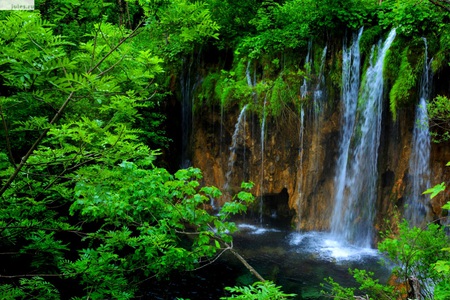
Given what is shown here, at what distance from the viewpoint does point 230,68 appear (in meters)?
13.2

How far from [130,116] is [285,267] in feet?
21.6

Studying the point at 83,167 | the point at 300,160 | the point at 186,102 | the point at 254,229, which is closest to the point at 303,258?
the point at 254,229

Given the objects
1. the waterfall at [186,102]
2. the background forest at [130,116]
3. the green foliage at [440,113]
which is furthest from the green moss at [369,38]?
the waterfall at [186,102]

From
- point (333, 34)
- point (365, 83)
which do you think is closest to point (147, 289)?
point (365, 83)

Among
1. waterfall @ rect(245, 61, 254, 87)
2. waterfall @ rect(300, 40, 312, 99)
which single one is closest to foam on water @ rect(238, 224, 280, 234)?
waterfall @ rect(300, 40, 312, 99)

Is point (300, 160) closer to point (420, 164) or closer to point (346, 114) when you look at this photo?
point (346, 114)

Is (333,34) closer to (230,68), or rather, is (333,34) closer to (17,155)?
(230,68)

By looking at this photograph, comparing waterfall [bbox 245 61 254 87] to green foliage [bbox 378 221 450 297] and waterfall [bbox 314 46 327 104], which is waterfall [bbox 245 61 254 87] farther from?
green foliage [bbox 378 221 450 297]

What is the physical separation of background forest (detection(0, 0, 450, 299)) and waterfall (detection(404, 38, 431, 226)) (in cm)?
29

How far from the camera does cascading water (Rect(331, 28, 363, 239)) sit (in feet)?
34.7

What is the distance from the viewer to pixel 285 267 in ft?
28.6

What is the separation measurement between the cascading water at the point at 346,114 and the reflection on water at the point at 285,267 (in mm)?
845

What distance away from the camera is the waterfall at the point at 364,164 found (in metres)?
9.98

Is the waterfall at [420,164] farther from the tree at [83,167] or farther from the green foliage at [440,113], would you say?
the tree at [83,167]
